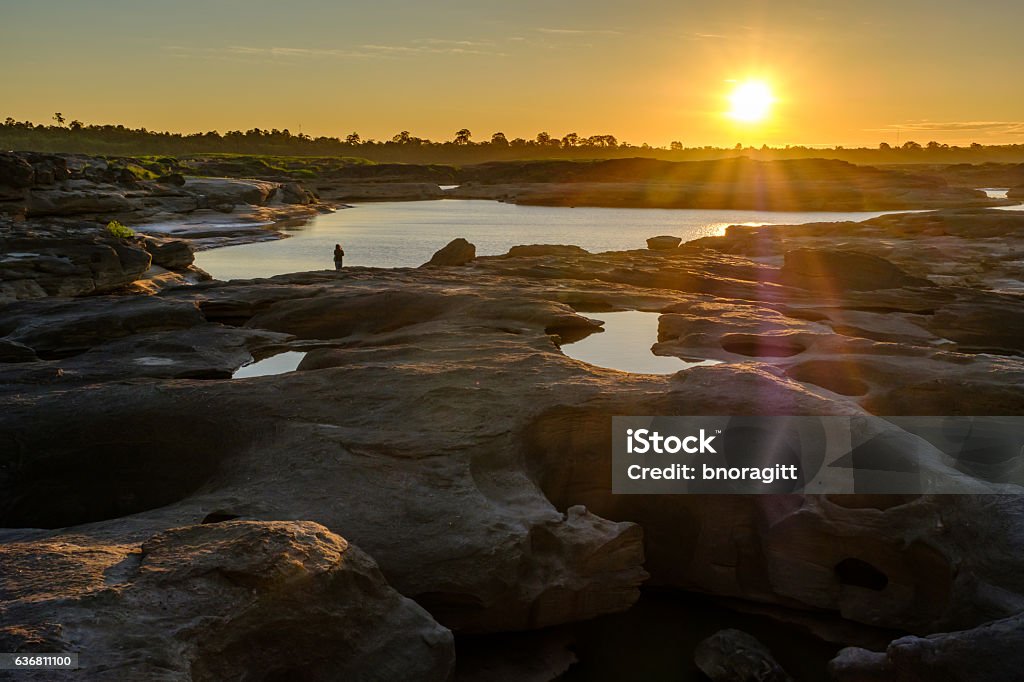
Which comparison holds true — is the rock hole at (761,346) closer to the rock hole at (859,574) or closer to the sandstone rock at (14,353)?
the rock hole at (859,574)

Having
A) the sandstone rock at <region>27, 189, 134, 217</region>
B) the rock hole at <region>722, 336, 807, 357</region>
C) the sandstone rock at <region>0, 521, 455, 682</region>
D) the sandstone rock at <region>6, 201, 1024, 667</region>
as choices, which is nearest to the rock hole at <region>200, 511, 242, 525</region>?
the sandstone rock at <region>6, 201, 1024, 667</region>

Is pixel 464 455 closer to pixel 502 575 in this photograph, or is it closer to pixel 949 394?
pixel 502 575

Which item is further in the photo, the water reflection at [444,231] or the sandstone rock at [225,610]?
the water reflection at [444,231]

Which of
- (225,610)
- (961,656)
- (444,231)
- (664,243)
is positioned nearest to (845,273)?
(664,243)

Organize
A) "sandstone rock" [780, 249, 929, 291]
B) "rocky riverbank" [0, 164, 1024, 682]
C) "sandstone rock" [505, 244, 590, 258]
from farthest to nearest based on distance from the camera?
"sandstone rock" [505, 244, 590, 258]
"sandstone rock" [780, 249, 929, 291]
"rocky riverbank" [0, 164, 1024, 682]

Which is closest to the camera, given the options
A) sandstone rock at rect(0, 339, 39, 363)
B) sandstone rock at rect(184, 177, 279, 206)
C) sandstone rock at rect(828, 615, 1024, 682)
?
sandstone rock at rect(828, 615, 1024, 682)

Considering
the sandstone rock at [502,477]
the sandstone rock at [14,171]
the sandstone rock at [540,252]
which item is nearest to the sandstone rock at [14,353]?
the sandstone rock at [502,477]

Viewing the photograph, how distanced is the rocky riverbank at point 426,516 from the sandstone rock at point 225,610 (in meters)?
0.02

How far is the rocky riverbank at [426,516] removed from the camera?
820 centimetres

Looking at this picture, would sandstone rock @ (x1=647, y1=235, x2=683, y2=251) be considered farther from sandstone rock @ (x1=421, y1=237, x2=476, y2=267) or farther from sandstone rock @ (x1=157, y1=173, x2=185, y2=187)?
sandstone rock @ (x1=157, y1=173, x2=185, y2=187)

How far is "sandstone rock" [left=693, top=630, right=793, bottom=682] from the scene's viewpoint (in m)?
10.8

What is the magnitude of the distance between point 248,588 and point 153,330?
57.1ft

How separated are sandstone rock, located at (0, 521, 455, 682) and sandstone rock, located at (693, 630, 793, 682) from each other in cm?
383

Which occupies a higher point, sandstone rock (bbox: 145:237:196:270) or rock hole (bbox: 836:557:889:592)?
sandstone rock (bbox: 145:237:196:270)
